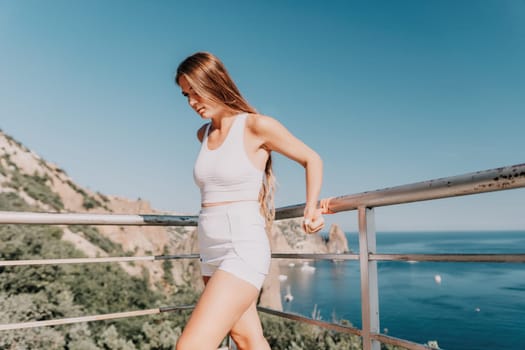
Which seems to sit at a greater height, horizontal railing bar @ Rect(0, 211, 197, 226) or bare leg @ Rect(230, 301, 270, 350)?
horizontal railing bar @ Rect(0, 211, 197, 226)

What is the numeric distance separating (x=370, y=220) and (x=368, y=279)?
8.9 inches

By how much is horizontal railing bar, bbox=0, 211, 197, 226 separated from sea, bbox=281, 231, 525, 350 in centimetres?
2632

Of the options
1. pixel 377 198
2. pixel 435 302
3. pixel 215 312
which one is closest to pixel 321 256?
pixel 377 198

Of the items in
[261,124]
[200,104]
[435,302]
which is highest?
[200,104]

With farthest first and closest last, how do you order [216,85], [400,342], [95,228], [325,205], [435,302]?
1. [435,302]
2. [95,228]
3. [325,205]
4. [216,85]
5. [400,342]

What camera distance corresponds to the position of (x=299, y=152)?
59.1 inches

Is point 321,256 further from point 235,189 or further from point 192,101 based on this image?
point 192,101

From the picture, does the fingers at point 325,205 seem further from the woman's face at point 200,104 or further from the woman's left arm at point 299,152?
the woman's face at point 200,104

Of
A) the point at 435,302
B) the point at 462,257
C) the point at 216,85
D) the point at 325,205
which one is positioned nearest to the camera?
the point at 462,257

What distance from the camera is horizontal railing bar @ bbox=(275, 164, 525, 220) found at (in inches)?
41.3

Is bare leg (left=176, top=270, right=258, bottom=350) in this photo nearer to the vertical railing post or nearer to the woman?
the woman

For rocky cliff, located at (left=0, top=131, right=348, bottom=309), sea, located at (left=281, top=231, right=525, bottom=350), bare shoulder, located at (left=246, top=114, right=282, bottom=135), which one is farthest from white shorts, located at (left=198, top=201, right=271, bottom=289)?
sea, located at (left=281, top=231, right=525, bottom=350)

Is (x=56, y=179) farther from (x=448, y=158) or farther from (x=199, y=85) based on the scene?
(x=448, y=158)

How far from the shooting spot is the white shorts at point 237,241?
1361 mm
